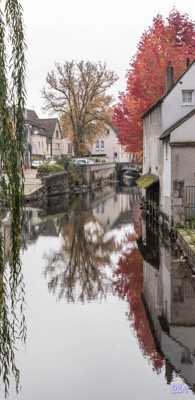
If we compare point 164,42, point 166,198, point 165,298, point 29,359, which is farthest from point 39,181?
point 29,359

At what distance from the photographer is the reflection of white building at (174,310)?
1112cm

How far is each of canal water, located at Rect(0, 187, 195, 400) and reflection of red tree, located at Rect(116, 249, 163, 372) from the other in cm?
2

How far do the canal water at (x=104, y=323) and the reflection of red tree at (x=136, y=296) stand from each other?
0.08ft

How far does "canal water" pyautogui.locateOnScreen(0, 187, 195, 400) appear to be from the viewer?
1002 centimetres

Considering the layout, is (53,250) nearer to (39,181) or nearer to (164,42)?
(164,42)

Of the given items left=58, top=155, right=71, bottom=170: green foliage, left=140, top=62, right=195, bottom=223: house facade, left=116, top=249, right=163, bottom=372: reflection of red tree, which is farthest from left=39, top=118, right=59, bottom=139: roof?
left=116, top=249, right=163, bottom=372: reflection of red tree

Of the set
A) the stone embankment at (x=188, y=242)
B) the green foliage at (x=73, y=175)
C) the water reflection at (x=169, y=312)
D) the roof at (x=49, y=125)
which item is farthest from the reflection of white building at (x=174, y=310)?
the roof at (x=49, y=125)

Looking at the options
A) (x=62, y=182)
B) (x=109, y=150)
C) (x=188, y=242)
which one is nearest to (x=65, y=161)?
(x=62, y=182)

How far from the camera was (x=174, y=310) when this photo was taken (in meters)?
14.4

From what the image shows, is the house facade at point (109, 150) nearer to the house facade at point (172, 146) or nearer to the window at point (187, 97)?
the house facade at point (172, 146)

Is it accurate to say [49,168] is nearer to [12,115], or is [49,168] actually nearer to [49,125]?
[49,125]

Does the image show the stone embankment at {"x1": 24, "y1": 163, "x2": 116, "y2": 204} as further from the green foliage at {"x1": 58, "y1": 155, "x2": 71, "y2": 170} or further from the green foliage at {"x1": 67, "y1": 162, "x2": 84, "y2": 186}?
the green foliage at {"x1": 58, "y1": 155, "x2": 71, "y2": 170}

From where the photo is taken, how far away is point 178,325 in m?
13.2

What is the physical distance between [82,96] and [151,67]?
2989cm
